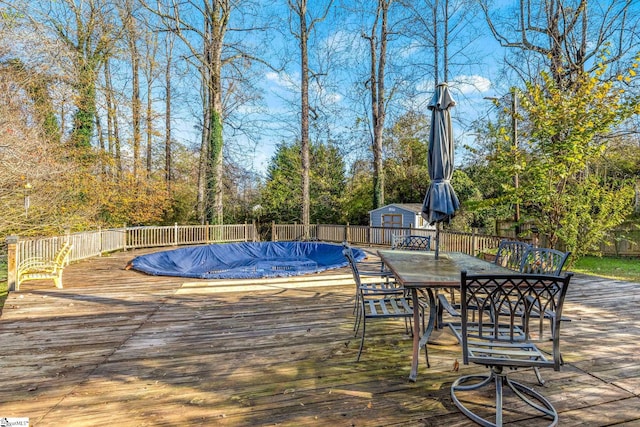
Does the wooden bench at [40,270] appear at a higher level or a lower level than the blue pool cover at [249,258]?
higher

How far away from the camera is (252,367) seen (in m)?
2.91

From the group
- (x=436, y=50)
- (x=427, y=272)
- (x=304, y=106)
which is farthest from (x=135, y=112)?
(x=427, y=272)

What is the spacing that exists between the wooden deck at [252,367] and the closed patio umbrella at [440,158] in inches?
57.0

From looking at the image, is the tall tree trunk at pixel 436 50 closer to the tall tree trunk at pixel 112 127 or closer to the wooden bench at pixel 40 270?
the tall tree trunk at pixel 112 127

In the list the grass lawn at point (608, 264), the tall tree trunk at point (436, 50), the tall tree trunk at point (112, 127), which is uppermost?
the tall tree trunk at point (436, 50)

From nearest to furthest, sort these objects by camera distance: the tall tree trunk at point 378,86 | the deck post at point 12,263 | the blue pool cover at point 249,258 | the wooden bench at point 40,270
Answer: the deck post at point 12,263, the wooden bench at point 40,270, the blue pool cover at point 249,258, the tall tree trunk at point 378,86

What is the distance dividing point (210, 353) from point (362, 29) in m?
18.5

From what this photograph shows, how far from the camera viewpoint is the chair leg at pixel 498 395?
2.07 meters

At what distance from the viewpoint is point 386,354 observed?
3143mm

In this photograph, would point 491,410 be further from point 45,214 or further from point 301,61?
point 301,61

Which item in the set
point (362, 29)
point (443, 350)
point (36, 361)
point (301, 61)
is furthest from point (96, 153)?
point (443, 350)

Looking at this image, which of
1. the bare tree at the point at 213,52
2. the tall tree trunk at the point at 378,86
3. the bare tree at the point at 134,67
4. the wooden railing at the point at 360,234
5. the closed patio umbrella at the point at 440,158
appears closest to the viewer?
the closed patio umbrella at the point at 440,158

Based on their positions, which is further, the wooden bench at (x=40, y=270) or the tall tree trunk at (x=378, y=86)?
the tall tree trunk at (x=378, y=86)

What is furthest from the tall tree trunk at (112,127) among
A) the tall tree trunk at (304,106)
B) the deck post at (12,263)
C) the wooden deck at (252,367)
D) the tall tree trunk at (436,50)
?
the tall tree trunk at (436,50)
